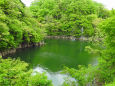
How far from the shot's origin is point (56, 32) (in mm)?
64812

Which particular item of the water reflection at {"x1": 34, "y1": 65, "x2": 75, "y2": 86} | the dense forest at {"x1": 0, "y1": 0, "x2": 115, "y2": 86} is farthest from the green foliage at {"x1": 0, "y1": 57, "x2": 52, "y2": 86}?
the water reflection at {"x1": 34, "y1": 65, "x2": 75, "y2": 86}

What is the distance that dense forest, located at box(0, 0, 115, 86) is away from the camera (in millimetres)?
9897

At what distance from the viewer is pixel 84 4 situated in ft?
223

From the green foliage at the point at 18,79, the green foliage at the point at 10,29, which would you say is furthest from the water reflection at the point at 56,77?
the green foliage at the point at 10,29

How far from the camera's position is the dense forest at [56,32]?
9897 mm

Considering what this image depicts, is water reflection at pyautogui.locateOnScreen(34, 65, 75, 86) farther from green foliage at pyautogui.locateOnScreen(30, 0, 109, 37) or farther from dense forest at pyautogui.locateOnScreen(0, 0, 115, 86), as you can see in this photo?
green foliage at pyautogui.locateOnScreen(30, 0, 109, 37)

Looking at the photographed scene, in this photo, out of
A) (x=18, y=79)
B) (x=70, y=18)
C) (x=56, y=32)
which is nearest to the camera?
(x=18, y=79)

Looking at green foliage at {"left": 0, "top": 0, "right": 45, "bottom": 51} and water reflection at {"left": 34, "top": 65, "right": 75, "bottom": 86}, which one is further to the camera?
green foliage at {"left": 0, "top": 0, "right": 45, "bottom": 51}

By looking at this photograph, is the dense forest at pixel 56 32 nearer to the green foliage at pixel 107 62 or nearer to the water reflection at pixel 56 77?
the green foliage at pixel 107 62

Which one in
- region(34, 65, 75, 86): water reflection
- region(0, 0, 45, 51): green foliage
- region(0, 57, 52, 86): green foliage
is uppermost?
region(0, 0, 45, 51): green foliage

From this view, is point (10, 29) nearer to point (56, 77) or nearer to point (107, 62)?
point (56, 77)

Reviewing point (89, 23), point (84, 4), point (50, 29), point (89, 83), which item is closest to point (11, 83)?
point (89, 83)

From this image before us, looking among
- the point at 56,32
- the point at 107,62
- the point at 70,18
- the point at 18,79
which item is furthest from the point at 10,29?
the point at 70,18

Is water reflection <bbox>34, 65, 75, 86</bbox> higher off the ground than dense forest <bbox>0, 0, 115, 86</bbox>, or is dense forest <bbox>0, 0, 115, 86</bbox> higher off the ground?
dense forest <bbox>0, 0, 115, 86</bbox>
